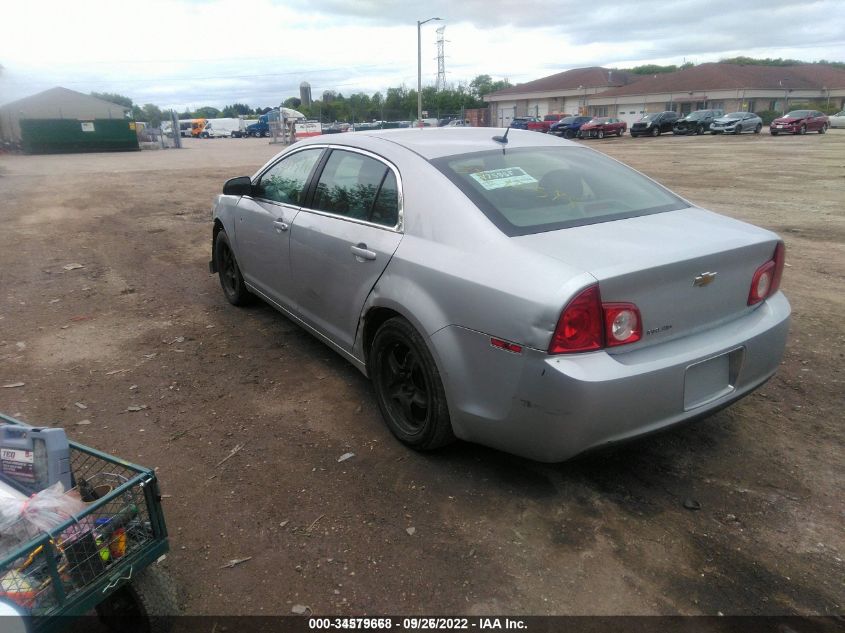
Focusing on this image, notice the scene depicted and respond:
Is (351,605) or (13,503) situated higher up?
(13,503)

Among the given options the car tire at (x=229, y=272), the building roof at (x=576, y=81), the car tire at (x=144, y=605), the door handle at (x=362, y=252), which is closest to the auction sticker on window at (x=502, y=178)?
the door handle at (x=362, y=252)

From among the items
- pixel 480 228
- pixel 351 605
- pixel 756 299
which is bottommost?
pixel 351 605

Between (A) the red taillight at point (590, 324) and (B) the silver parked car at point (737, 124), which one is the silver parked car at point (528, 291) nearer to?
(A) the red taillight at point (590, 324)

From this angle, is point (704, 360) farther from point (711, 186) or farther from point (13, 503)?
point (711, 186)

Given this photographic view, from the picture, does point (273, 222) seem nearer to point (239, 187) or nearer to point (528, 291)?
point (239, 187)

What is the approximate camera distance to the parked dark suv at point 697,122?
3797 cm

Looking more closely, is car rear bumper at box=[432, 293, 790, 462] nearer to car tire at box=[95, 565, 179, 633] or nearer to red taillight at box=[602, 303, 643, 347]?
red taillight at box=[602, 303, 643, 347]

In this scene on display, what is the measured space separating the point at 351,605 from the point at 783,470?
2.23 meters

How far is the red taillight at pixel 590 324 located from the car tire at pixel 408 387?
715mm

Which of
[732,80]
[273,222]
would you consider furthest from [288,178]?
[732,80]

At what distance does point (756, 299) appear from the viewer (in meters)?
2.98

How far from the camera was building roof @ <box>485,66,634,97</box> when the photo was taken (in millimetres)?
67250

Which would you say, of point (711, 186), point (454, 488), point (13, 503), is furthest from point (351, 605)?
point (711, 186)

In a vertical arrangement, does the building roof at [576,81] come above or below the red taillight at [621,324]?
above
